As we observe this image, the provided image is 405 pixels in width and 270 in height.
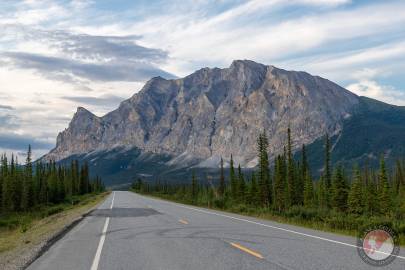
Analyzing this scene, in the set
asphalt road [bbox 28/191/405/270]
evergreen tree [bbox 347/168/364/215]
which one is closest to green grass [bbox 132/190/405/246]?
asphalt road [bbox 28/191/405/270]

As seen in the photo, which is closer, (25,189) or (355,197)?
(355,197)

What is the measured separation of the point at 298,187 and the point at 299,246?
224 ft

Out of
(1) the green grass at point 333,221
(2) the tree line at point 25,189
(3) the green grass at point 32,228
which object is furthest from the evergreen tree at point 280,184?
(2) the tree line at point 25,189

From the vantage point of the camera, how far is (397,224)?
18.5 meters

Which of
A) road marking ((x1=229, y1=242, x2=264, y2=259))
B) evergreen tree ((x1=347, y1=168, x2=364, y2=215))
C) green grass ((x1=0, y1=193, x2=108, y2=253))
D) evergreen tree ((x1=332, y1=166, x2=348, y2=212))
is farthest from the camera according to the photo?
evergreen tree ((x1=332, y1=166, x2=348, y2=212))

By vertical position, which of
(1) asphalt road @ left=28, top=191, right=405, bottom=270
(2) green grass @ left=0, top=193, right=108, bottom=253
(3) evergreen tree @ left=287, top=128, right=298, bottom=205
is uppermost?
(3) evergreen tree @ left=287, top=128, right=298, bottom=205

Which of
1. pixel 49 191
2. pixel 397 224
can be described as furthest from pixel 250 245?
pixel 49 191

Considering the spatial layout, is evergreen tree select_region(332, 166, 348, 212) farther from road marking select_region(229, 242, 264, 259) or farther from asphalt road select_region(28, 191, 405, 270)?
road marking select_region(229, 242, 264, 259)

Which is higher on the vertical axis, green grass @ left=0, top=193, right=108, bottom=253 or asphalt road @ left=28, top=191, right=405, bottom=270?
asphalt road @ left=28, top=191, right=405, bottom=270

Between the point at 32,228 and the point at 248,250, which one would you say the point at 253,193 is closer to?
the point at 32,228

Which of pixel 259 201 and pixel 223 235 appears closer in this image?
pixel 223 235

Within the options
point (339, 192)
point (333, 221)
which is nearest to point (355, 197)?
point (339, 192)

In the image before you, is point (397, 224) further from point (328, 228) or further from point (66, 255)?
point (66, 255)

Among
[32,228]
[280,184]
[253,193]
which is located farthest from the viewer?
[253,193]
